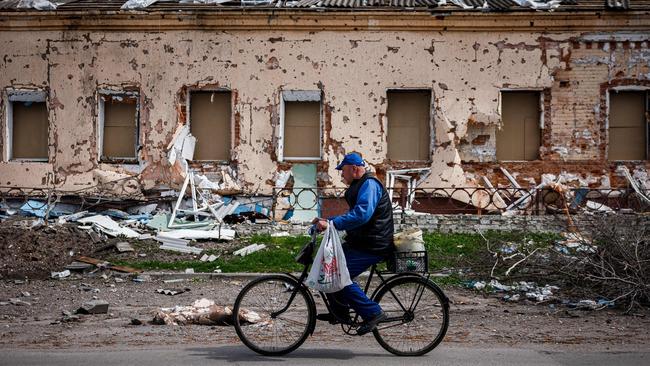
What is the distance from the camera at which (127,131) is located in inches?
723

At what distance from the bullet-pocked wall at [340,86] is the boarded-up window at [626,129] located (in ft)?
1.04

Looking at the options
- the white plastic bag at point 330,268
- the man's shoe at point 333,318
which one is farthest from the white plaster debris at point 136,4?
the man's shoe at point 333,318

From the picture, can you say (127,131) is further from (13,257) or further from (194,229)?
(13,257)

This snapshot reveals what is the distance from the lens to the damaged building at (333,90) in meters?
17.5

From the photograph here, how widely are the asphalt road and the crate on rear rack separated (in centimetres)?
81

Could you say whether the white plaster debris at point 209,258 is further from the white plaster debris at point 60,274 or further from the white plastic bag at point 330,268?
the white plastic bag at point 330,268

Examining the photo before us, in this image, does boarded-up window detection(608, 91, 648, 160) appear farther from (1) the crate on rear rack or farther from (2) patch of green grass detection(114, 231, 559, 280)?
(1) the crate on rear rack

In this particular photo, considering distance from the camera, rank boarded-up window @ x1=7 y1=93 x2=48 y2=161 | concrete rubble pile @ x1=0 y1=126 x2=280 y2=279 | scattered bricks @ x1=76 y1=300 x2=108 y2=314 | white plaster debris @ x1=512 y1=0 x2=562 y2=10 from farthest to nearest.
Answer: boarded-up window @ x1=7 y1=93 x2=48 y2=161, white plaster debris @ x1=512 y1=0 x2=562 y2=10, concrete rubble pile @ x1=0 y1=126 x2=280 y2=279, scattered bricks @ x1=76 y1=300 x2=108 y2=314

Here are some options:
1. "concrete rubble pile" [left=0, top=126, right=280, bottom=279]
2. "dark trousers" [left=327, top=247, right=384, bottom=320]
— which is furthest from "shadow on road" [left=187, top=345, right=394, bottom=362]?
"concrete rubble pile" [left=0, top=126, right=280, bottom=279]

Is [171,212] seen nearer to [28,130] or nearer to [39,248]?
[39,248]

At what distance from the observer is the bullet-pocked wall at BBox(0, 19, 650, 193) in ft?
57.5

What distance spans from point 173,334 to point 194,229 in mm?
7221

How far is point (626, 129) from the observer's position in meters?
17.8

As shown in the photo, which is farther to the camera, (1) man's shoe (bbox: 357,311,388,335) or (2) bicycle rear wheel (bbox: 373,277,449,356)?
(2) bicycle rear wheel (bbox: 373,277,449,356)
